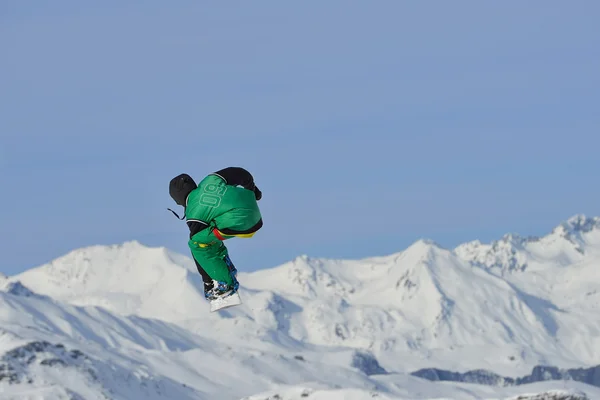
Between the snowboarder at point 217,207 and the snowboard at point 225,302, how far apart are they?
1.02 metres

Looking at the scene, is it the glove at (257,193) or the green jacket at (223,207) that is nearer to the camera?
the green jacket at (223,207)

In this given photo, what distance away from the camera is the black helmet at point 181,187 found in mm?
29062

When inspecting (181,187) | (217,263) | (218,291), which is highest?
(181,187)

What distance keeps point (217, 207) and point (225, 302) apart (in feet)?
9.92

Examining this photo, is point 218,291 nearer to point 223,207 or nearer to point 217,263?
point 217,263

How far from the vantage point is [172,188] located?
29.1 m

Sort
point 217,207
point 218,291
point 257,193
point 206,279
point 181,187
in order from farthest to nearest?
point 218,291 < point 206,279 < point 257,193 < point 181,187 < point 217,207

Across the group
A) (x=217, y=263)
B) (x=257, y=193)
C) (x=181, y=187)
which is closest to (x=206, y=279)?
(x=217, y=263)

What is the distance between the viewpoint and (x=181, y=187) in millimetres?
29125

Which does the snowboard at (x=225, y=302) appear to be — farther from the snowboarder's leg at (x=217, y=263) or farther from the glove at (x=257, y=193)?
the glove at (x=257, y=193)

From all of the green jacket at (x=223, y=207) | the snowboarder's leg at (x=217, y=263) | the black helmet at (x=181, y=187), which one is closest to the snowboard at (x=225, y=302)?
the snowboarder's leg at (x=217, y=263)

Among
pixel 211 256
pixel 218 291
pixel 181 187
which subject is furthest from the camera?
pixel 218 291

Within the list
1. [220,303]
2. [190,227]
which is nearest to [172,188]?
[190,227]

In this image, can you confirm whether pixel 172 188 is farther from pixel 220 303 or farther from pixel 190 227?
pixel 220 303
